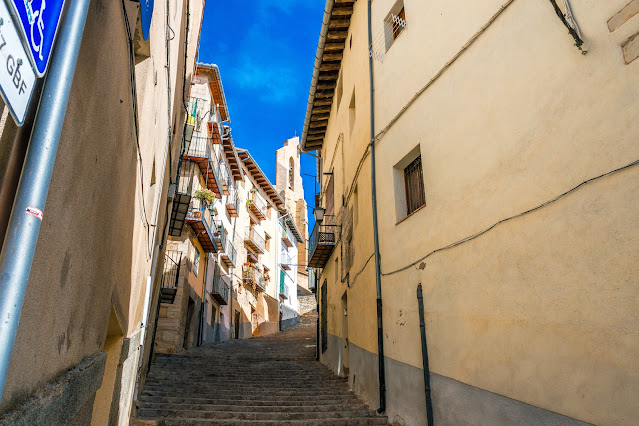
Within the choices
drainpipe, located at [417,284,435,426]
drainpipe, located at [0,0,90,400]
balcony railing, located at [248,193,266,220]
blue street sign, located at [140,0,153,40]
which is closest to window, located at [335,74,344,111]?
drainpipe, located at [417,284,435,426]

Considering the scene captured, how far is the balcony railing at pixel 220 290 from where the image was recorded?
2316 centimetres

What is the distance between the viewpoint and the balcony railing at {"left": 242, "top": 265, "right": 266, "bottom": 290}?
2884 centimetres

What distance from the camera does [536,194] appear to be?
4.14m

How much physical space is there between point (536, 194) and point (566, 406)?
5.88 feet

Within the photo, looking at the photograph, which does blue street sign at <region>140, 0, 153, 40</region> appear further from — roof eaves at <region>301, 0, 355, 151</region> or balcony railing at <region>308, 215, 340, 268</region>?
balcony railing at <region>308, 215, 340, 268</region>

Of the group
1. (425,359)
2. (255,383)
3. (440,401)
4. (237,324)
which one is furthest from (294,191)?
(440,401)

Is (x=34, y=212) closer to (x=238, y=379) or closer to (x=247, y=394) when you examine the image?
(x=247, y=394)

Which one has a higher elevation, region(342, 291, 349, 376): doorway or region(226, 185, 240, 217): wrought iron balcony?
region(226, 185, 240, 217): wrought iron balcony

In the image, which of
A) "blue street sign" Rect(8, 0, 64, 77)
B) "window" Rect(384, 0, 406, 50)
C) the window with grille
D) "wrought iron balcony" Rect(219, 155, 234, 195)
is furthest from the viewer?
"wrought iron balcony" Rect(219, 155, 234, 195)

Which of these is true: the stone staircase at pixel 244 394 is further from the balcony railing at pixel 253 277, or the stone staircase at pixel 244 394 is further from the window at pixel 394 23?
the balcony railing at pixel 253 277

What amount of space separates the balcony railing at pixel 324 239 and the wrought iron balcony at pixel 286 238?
2301 cm

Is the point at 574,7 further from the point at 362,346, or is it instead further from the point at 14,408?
the point at 362,346

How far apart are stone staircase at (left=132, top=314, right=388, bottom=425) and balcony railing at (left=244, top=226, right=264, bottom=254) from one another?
14963mm

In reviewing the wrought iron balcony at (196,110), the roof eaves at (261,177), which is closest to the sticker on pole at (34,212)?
the wrought iron balcony at (196,110)
